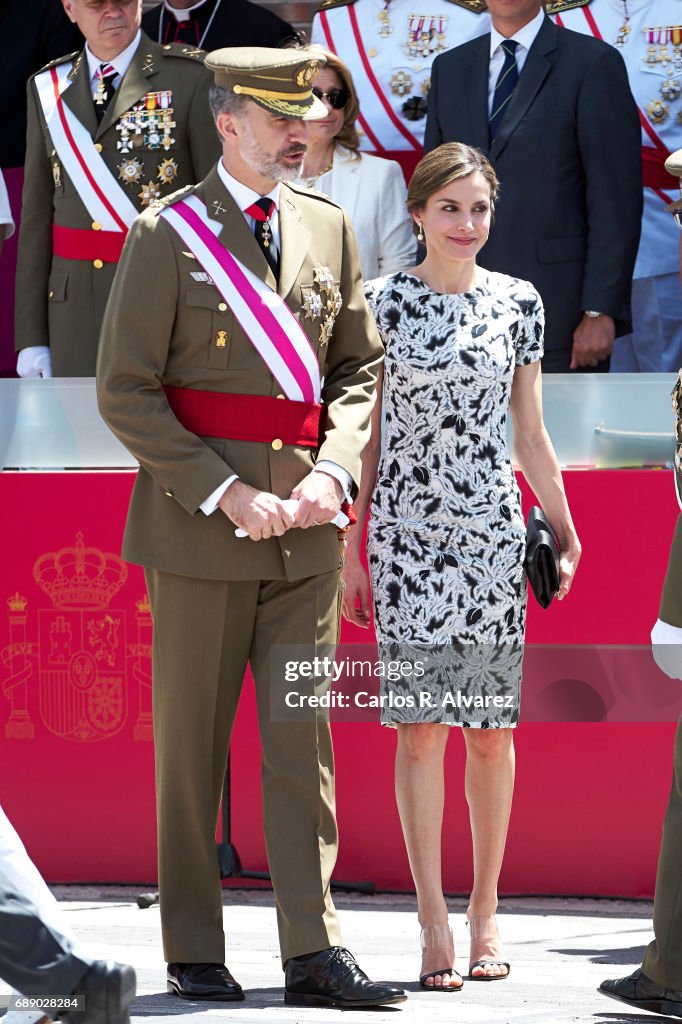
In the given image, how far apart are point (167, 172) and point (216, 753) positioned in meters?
1.92

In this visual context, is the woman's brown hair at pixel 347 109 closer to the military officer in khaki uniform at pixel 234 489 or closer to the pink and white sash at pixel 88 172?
the pink and white sash at pixel 88 172

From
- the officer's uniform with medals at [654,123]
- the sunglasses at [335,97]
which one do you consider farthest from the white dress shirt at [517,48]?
the sunglasses at [335,97]

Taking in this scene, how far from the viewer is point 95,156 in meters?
5.02

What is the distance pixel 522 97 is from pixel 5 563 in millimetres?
1972

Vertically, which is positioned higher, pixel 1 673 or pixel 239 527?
A: pixel 239 527

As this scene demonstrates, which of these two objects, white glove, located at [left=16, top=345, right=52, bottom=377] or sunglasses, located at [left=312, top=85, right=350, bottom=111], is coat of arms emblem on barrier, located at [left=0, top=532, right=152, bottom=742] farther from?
sunglasses, located at [left=312, top=85, right=350, bottom=111]

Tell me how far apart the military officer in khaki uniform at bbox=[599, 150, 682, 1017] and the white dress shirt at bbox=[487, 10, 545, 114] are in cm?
187

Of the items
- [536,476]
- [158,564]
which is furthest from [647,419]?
[158,564]

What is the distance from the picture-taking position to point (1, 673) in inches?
190

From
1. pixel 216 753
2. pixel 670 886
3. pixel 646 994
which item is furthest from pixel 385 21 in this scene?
pixel 646 994

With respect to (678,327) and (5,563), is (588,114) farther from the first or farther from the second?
(5,563)

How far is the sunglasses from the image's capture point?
512 cm

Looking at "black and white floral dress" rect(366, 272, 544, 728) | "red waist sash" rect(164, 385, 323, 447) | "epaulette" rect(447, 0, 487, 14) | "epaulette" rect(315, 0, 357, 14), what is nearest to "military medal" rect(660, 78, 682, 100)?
"epaulette" rect(447, 0, 487, 14)

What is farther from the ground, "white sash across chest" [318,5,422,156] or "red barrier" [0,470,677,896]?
"white sash across chest" [318,5,422,156]
